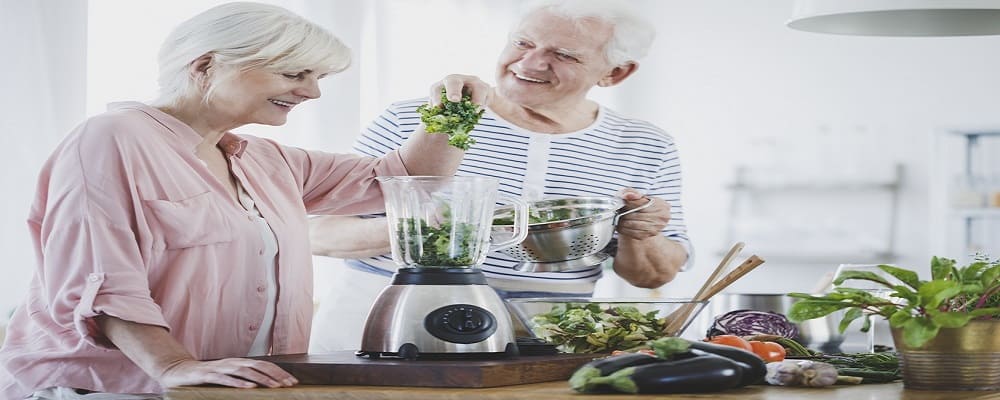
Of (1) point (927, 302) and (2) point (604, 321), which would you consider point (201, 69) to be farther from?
(1) point (927, 302)

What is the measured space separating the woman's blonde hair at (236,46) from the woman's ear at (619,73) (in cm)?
113

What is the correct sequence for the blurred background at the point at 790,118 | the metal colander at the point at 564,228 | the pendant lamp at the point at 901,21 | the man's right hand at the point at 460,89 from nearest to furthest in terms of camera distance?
the man's right hand at the point at 460,89 → the metal colander at the point at 564,228 → the pendant lamp at the point at 901,21 → the blurred background at the point at 790,118

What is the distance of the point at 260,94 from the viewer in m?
1.88

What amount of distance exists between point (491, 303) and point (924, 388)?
1.96ft

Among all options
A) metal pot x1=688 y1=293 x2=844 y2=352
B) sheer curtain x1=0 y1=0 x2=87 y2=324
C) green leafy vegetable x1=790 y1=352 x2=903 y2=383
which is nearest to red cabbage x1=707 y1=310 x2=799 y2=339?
metal pot x1=688 y1=293 x2=844 y2=352

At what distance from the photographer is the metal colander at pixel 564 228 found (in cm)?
212

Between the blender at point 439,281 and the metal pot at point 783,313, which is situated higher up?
the blender at point 439,281

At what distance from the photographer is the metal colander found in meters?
2.12

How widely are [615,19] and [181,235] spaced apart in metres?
1.34

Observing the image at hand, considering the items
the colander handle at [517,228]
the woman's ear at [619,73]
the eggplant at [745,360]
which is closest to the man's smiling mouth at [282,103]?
the colander handle at [517,228]

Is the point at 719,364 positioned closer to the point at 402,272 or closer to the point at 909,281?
the point at 909,281

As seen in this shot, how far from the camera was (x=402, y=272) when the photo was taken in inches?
69.3

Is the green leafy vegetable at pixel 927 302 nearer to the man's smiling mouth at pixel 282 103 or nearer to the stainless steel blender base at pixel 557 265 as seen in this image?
the stainless steel blender base at pixel 557 265

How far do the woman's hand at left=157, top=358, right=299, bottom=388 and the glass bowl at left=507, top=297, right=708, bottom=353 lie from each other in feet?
1.42
